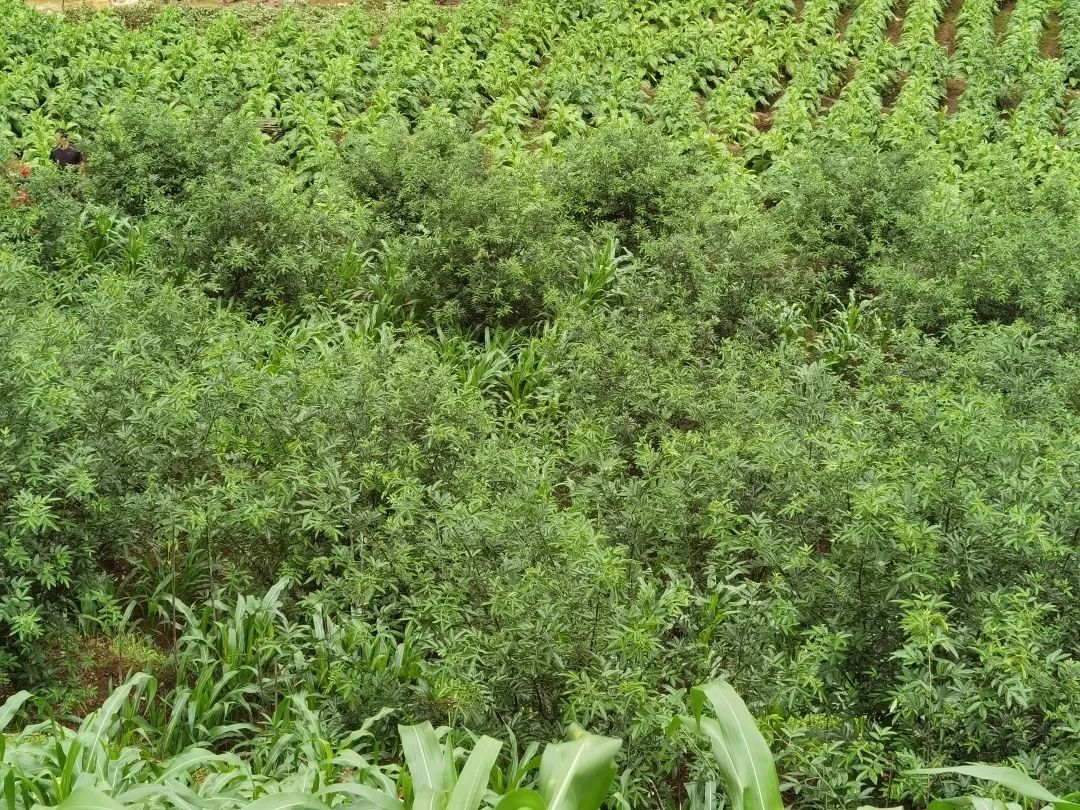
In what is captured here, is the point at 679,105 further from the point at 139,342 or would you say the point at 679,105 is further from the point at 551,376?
the point at 139,342

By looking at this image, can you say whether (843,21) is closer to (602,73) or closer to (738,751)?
(602,73)

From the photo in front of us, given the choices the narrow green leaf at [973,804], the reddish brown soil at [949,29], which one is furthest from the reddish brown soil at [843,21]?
the narrow green leaf at [973,804]

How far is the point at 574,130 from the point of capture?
1244 cm

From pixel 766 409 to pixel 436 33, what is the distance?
999 cm

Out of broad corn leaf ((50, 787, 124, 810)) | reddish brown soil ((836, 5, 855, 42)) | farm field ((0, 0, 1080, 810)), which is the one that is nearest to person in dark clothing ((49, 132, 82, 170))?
farm field ((0, 0, 1080, 810))

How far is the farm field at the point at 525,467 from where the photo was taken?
14.9 ft

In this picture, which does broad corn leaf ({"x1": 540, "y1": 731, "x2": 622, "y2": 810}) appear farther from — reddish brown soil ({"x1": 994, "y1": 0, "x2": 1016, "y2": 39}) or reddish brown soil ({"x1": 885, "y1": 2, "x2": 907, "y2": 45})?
reddish brown soil ({"x1": 994, "y1": 0, "x2": 1016, "y2": 39})

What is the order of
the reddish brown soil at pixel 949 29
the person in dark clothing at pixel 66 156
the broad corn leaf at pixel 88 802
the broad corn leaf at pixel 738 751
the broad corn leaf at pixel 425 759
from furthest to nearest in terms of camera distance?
the reddish brown soil at pixel 949 29
the person in dark clothing at pixel 66 156
the broad corn leaf at pixel 425 759
the broad corn leaf at pixel 738 751
the broad corn leaf at pixel 88 802

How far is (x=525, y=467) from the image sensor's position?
6082 mm

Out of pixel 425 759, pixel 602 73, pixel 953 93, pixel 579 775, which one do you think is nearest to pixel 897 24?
pixel 953 93

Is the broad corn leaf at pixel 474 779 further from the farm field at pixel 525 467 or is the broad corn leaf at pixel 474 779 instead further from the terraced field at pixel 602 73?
the terraced field at pixel 602 73

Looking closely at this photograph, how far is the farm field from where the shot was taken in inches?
179

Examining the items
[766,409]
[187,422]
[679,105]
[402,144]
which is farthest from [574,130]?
[187,422]

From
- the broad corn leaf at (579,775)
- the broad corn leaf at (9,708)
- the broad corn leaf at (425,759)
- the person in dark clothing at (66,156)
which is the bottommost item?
the broad corn leaf at (9,708)
